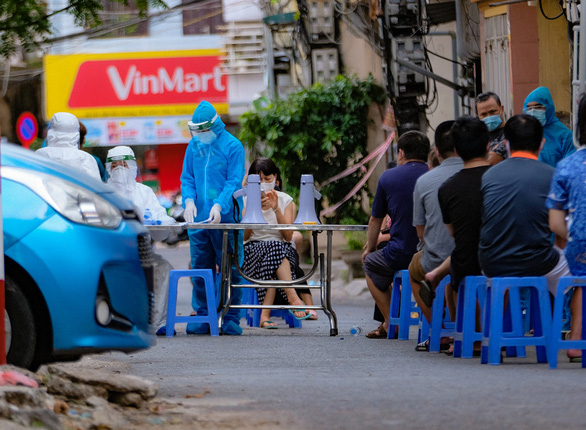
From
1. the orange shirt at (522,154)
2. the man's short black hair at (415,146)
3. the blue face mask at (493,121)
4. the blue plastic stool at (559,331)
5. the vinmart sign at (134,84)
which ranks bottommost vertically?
the blue plastic stool at (559,331)

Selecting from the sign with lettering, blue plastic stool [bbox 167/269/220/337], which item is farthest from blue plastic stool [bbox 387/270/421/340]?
the sign with lettering

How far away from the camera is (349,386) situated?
633cm

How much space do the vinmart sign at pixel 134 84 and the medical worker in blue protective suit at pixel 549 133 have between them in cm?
2771

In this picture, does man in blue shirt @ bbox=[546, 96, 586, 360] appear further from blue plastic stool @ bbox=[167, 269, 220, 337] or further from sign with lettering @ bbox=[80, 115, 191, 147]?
sign with lettering @ bbox=[80, 115, 191, 147]

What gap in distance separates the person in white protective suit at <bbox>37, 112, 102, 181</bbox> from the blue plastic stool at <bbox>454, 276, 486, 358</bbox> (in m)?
3.22

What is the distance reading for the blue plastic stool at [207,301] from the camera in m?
10.6

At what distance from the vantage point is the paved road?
5.18 meters

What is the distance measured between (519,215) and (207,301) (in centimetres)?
377

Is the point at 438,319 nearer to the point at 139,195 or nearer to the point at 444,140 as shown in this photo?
the point at 444,140

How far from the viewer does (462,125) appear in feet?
26.4

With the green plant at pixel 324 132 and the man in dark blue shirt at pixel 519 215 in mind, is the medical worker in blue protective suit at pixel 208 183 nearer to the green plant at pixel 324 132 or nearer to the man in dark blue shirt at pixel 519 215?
the man in dark blue shirt at pixel 519 215

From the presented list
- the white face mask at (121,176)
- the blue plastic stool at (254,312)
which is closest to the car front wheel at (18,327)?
the white face mask at (121,176)

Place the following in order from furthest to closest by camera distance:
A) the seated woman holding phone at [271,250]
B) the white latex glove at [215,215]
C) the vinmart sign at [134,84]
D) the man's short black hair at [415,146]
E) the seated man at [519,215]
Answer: the vinmart sign at [134,84], the seated woman holding phone at [271,250], the white latex glove at [215,215], the man's short black hair at [415,146], the seated man at [519,215]

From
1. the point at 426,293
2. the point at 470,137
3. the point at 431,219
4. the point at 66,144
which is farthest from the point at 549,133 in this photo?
the point at 66,144
